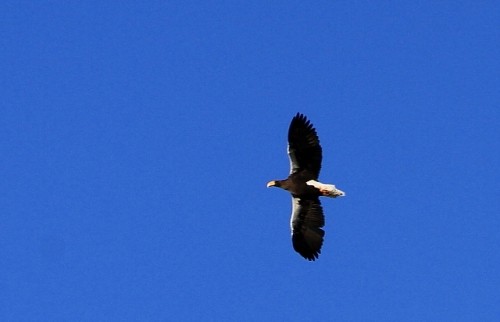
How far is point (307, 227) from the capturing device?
43031mm

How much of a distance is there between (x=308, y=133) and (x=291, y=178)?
85.3 inches

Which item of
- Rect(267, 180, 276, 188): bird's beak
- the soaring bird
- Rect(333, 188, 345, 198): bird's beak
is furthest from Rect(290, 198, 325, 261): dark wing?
Rect(333, 188, 345, 198): bird's beak

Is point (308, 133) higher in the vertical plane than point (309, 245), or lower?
higher

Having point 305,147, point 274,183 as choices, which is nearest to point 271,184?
point 274,183

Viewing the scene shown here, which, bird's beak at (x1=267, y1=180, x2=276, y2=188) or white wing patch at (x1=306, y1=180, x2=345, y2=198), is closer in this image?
white wing patch at (x1=306, y1=180, x2=345, y2=198)

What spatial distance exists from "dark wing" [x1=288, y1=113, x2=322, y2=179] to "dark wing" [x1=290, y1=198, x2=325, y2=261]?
1803 mm

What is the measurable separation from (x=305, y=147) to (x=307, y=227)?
391 cm

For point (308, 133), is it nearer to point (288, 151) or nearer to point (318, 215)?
point (288, 151)

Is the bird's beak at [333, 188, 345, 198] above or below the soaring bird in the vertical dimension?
below

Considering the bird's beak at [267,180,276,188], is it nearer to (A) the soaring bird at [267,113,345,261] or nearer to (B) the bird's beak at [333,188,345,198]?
(A) the soaring bird at [267,113,345,261]

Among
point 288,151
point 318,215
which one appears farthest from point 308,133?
point 318,215

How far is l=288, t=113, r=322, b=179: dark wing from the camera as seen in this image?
41.6 m

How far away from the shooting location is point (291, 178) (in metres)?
42.0

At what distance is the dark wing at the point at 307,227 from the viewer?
4275 centimetres
